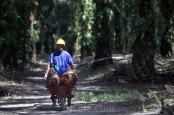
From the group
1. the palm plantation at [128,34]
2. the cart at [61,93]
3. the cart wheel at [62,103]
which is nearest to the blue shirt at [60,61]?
the cart at [61,93]

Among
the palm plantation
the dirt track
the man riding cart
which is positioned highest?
the palm plantation

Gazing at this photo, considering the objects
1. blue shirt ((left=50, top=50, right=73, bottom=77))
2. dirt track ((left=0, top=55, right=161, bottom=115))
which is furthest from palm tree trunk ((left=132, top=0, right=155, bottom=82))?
blue shirt ((left=50, top=50, right=73, bottom=77))

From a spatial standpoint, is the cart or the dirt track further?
the cart

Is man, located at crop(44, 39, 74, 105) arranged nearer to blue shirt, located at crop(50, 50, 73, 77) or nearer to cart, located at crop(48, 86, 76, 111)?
blue shirt, located at crop(50, 50, 73, 77)

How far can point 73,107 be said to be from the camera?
14.2m

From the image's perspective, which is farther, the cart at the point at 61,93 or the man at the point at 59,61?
the man at the point at 59,61

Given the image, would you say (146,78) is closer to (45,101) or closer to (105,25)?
(45,101)

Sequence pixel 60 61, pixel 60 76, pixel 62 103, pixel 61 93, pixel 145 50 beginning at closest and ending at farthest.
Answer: pixel 62 103, pixel 61 93, pixel 60 76, pixel 60 61, pixel 145 50

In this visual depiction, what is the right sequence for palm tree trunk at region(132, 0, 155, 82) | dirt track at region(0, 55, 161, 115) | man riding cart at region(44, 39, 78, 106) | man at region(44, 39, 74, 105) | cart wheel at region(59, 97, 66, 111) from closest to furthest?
dirt track at region(0, 55, 161, 115)
cart wheel at region(59, 97, 66, 111)
man riding cart at region(44, 39, 78, 106)
man at region(44, 39, 74, 105)
palm tree trunk at region(132, 0, 155, 82)

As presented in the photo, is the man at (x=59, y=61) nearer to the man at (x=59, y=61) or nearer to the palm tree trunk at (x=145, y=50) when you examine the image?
the man at (x=59, y=61)

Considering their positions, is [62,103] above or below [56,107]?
above

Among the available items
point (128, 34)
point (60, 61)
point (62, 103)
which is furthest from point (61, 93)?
point (128, 34)

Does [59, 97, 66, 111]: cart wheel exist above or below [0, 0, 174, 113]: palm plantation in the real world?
below

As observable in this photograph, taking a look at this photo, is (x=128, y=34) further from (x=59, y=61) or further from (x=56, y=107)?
(x=56, y=107)
